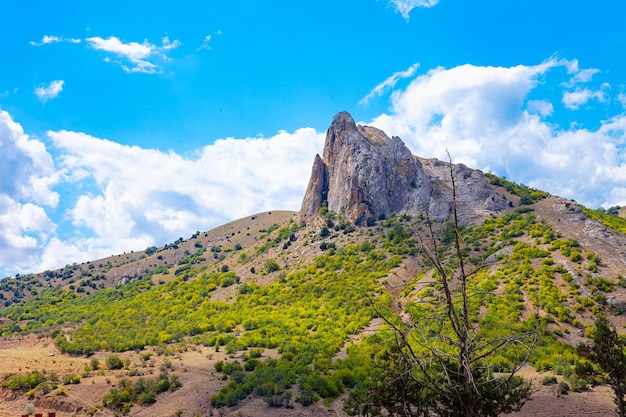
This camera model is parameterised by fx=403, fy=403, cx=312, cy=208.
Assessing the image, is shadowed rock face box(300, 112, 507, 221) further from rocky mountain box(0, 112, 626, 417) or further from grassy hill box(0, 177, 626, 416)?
grassy hill box(0, 177, 626, 416)

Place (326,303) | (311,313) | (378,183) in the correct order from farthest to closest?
(378,183)
(326,303)
(311,313)

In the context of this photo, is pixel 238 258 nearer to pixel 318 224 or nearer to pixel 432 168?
pixel 318 224

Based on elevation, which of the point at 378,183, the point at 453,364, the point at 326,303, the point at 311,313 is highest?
the point at 378,183

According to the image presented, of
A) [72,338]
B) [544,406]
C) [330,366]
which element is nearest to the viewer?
[544,406]

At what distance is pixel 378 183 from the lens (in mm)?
76938

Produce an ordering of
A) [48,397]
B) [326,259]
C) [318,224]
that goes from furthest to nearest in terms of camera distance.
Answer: [318,224]
[326,259]
[48,397]

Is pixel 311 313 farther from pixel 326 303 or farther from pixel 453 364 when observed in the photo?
pixel 453 364

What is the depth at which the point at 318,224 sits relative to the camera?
78.1 meters

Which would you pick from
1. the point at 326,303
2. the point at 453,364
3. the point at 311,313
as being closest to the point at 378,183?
the point at 326,303

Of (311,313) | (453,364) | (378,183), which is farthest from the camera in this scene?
(378,183)

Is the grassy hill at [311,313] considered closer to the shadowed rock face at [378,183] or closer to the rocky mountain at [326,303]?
the rocky mountain at [326,303]

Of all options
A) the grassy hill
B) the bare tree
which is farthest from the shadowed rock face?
the bare tree

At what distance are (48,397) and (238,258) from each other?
180 ft

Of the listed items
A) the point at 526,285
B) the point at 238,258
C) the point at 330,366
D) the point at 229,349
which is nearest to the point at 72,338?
the point at 229,349
